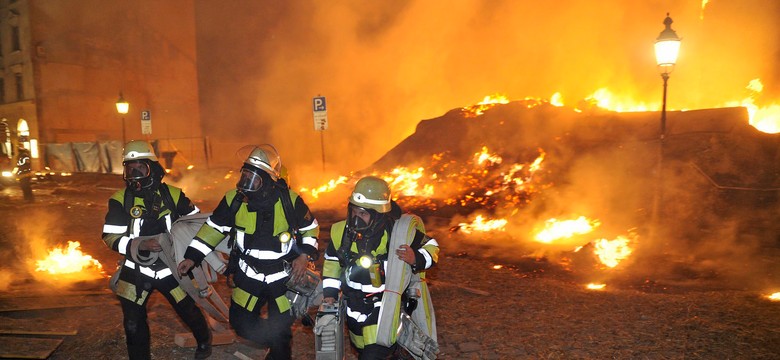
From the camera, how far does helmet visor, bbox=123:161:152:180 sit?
13.8 ft

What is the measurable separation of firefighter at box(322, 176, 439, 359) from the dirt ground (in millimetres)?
1728

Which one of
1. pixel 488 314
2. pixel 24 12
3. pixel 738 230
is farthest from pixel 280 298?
pixel 24 12

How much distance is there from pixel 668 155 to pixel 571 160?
2.29m

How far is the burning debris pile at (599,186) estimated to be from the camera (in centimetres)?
955

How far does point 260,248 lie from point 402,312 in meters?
1.27

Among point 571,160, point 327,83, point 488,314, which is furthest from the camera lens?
point 327,83

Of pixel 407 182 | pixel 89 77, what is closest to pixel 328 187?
pixel 407 182

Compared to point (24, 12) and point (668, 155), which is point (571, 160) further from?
point (24, 12)

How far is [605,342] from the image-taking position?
5160 mm

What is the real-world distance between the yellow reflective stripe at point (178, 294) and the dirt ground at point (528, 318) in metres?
0.82

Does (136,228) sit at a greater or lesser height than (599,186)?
greater

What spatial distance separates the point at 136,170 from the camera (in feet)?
13.8

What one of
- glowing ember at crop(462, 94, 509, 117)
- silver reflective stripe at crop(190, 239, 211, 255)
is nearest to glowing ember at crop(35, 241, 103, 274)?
silver reflective stripe at crop(190, 239, 211, 255)

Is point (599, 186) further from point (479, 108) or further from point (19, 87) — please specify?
point (19, 87)
